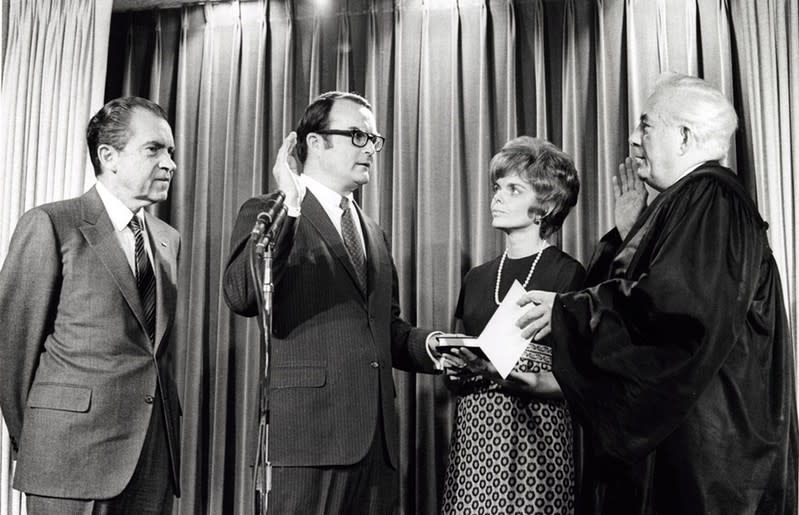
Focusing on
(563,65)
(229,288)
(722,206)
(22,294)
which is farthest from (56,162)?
(722,206)

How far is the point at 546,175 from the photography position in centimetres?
329

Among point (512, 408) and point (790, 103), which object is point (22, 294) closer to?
point (512, 408)

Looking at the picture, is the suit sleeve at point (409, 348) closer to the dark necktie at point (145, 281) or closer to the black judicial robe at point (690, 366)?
the black judicial robe at point (690, 366)

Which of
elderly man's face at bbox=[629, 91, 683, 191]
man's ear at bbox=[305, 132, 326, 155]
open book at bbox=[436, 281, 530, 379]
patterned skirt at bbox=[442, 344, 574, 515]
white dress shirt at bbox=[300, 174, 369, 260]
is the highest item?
man's ear at bbox=[305, 132, 326, 155]

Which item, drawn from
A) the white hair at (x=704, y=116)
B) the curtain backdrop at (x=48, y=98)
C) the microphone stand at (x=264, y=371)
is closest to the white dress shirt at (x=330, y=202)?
the microphone stand at (x=264, y=371)

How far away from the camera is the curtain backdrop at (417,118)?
380 centimetres

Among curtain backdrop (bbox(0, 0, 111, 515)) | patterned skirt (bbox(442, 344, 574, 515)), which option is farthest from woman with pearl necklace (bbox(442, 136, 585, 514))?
curtain backdrop (bbox(0, 0, 111, 515))

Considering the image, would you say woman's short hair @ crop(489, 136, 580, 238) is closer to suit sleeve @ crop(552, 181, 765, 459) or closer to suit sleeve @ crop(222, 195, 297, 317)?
suit sleeve @ crop(552, 181, 765, 459)

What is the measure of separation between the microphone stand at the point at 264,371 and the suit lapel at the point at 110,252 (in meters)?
0.75

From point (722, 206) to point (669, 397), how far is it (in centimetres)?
55

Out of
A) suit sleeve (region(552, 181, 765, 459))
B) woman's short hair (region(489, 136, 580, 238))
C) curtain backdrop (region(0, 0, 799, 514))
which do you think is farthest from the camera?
curtain backdrop (region(0, 0, 799, 514))

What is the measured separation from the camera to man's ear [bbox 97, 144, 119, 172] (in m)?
3.06

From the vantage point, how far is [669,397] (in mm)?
2393

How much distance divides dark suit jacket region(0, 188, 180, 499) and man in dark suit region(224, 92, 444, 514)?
37cm
